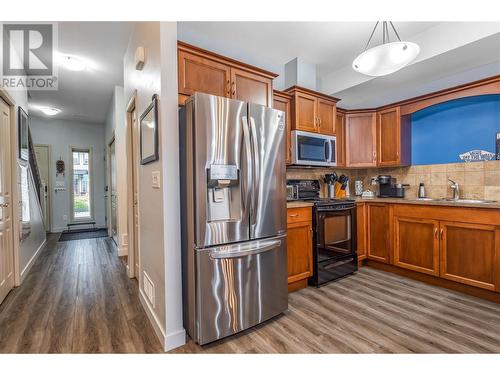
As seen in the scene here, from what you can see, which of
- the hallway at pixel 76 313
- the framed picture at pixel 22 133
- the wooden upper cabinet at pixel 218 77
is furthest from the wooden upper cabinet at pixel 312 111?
the framed picture at pixel 22 133

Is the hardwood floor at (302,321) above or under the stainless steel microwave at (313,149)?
under

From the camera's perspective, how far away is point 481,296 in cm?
251

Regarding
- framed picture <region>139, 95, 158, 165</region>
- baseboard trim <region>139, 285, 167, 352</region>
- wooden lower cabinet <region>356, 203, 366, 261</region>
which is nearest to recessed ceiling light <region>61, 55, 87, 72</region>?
framed picture <region>139, 95, 158, 165</region>

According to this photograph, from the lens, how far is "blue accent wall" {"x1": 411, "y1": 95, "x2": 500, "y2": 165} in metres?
2.93

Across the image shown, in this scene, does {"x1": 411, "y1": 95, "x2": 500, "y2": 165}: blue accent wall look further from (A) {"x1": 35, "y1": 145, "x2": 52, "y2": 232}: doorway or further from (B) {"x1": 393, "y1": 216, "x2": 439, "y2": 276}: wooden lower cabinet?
(A) {"x1": 35, "y1": 145, "x2": 52, "y2": 232}: doorway

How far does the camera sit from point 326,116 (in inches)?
136

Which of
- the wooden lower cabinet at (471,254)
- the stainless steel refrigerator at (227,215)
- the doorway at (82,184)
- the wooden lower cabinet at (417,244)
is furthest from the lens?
the doorway at (82,184)

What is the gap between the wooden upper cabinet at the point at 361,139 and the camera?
3717 mm

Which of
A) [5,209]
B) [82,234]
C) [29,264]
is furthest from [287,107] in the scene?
[82,234]

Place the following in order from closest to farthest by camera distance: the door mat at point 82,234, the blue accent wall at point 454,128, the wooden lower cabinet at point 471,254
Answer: the wooden lower cabinet at point 471,254
the blue accent wall at point 454,128
the door mat at point 82,234

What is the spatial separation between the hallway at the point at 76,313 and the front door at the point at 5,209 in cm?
19

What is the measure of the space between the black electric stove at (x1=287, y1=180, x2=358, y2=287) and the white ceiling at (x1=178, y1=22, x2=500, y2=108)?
5.50 feet

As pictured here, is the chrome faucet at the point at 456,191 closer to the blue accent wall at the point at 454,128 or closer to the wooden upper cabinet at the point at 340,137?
the blue accent wall at the point at 454,128
